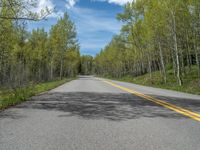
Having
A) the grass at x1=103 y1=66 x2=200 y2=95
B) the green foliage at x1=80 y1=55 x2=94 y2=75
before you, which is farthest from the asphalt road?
the green foliage at x1=80 y1=55 x2=94 y2=75

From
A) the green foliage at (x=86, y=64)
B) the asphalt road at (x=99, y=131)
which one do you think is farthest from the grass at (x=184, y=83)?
the green foliage at (x=86, y=64)

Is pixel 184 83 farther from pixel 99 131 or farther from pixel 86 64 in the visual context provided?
pixel 86 64

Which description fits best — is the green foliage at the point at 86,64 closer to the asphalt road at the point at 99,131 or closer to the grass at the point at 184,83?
the grass at the point at 184,83

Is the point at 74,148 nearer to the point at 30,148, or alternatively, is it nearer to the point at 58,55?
the point at 30,148

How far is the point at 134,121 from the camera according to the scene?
782 centimetres

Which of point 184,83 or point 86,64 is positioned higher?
point 86,64

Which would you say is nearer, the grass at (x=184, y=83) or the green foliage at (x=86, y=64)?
the grass at (x=184, y=83)

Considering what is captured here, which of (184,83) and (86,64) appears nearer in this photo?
(184,83)

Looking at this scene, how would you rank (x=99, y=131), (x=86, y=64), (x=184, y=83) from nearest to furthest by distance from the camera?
(x=99, y=131), (x=184, y=83), (x=86, y=64)

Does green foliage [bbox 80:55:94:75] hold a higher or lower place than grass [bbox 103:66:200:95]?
higher

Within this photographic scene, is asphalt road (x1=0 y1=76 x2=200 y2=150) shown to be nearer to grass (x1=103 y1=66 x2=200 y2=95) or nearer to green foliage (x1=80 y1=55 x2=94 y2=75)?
grass (x1=103 y1=66 x2=200 y2=95)

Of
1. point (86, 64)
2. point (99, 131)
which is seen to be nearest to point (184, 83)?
point (99, 131)

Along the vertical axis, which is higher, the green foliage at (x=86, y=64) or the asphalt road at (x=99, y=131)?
the green foliage at (x=86, y=64)

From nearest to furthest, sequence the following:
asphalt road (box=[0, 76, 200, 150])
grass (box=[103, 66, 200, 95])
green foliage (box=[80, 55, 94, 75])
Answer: asphalt road (box=[0, 76, 200, 150]), grass (box=[103, 66, 200, 95]), green foliage (box=[80, 55, 94, 75])
